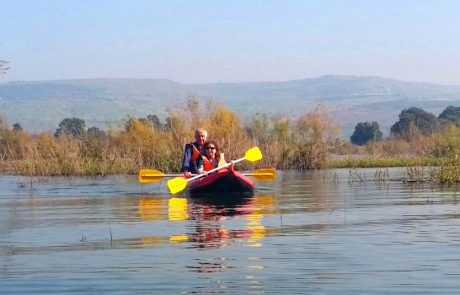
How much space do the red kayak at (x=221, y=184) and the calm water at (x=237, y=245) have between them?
0.50 meters

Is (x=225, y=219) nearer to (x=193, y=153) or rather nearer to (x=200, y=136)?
(x=200, y=136)

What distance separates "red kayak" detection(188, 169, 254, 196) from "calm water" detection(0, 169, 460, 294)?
499mm

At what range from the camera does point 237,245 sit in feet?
45.1

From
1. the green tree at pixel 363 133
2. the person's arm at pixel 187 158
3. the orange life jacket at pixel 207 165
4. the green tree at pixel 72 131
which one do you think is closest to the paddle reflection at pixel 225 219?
the orange life jacket at pixel 207 165

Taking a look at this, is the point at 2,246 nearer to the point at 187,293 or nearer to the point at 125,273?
the point at 125,273

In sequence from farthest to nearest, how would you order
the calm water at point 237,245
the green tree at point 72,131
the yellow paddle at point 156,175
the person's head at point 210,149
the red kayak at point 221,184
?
the green tree at point 72,131, the yellow paddle at point 156,175, the person's head at point 210,149, the red kayak at point 221,184, the calm water at point 237,245

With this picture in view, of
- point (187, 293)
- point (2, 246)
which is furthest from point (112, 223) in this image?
point (187, 293)

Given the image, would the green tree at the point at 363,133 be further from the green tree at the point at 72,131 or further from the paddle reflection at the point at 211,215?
the paddle reflection at the point at 211,215

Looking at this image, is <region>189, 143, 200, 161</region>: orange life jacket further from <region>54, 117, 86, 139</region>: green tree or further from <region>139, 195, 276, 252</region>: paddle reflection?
<region>54, 117, 86, 139</region>: green tree

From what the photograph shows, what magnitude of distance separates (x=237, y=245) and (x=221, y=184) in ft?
31.7

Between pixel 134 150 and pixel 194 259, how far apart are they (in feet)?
87.1

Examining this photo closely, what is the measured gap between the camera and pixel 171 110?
39.1 m

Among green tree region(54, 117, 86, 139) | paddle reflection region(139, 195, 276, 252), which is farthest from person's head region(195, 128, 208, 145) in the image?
green tree region(54, 117, 86, 139)

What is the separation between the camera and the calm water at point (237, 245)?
35.6 ft
